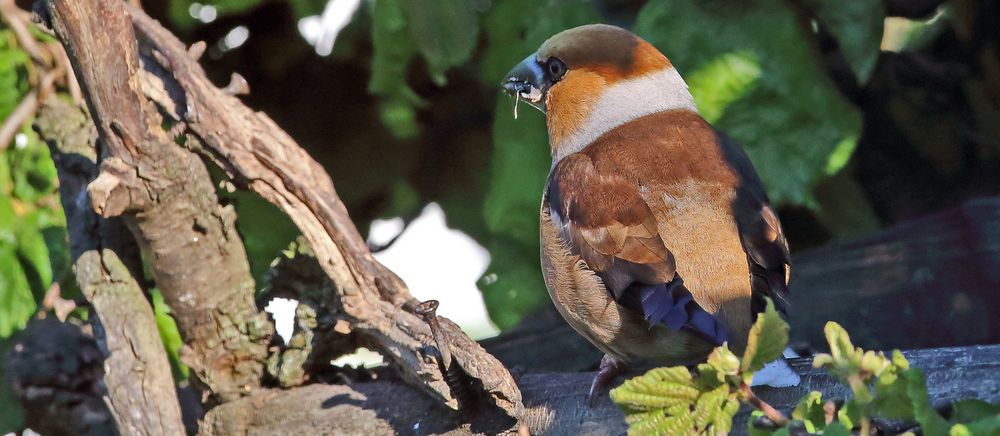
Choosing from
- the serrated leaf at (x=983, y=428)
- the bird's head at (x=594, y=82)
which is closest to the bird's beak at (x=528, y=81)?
the bird's head at (x=594, y=82)

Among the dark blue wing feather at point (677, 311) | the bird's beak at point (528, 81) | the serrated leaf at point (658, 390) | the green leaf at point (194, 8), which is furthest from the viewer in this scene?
the green leaf at point (194, 8)

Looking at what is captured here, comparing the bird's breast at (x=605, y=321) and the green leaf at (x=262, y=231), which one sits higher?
A: the green leaf at (x=262, y=231)

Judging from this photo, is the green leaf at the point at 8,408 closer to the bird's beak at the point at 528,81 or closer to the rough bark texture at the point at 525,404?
the rough bark texture at the point at 525,404

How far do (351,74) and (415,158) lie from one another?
342 mm

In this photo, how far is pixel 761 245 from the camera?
2.29 m

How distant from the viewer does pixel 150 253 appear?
2.57m

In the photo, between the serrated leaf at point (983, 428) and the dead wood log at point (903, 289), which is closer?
the serrated leaf at point (983, 428)

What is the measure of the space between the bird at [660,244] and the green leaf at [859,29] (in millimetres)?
387

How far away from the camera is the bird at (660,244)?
218 cm

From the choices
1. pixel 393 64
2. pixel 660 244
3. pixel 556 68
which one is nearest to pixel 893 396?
pixel 660 244

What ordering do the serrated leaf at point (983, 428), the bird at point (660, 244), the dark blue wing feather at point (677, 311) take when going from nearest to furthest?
the serrated leaf at point (983, 428) < the dark blue wing feather at point (677, 311) < the bird at point (660, 244)

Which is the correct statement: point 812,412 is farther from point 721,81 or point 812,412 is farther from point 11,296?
point 11,296

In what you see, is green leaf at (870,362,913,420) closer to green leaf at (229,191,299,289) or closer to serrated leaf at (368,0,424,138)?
serrated leaf at (368,0,424,138)

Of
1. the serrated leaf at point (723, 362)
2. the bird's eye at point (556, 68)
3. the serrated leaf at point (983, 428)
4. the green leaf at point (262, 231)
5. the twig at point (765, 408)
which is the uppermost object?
the green leaf at point (262, 231)
